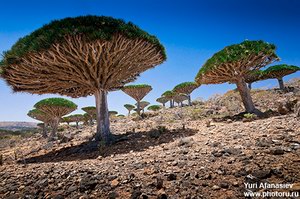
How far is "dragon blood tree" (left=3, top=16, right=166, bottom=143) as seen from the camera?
658cm

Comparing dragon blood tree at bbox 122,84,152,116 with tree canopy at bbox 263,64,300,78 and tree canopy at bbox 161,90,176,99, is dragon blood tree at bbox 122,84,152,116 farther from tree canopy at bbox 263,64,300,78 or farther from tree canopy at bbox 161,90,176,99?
tree canopy at bbox 263,64,300,78

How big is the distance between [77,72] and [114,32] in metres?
2.27

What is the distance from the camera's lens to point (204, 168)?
339cm

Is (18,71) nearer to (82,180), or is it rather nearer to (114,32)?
(114,32)

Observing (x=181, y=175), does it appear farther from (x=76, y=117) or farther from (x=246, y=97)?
(x=76, y=117)

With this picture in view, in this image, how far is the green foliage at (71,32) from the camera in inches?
255

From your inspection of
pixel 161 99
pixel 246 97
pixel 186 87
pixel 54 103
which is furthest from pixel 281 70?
pixel 54 103

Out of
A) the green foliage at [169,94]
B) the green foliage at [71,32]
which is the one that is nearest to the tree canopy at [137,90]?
the green foliage at [169,94]

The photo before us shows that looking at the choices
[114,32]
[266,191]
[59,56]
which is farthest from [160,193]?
[59,56]

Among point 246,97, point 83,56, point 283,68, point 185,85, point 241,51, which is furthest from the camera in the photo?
point 185,85

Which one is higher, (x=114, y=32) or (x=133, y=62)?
(x=114, y=32)

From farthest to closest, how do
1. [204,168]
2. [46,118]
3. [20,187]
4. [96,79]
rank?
[46,118], [96,79], [20,187], [204,168]

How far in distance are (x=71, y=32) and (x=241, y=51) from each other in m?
7.50

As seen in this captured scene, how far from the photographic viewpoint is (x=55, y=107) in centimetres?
1770
